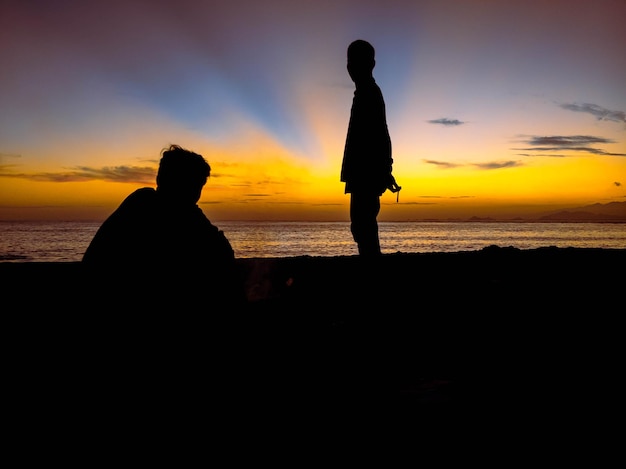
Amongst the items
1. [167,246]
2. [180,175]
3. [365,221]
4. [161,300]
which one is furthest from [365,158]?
[161,300]

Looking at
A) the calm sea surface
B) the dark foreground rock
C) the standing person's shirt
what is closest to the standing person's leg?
the standing person's shirt

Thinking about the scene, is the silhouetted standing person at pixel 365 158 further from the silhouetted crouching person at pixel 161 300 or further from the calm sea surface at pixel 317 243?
the calm sea surface at pixel 317 243

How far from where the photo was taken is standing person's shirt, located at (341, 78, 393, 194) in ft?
18.7

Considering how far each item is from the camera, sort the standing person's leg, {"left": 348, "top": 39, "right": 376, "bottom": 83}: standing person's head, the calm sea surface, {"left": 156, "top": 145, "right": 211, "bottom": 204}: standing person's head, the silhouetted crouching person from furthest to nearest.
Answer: the calm sea surface → the standing person's leg → {"left": 348, "top": 39, "right": 376, "bottom": 83}: standing person's head → {"left": 156, "top": 145, "right": 211, "bottom": 204}: standing person's head → the silhouetted crouching person

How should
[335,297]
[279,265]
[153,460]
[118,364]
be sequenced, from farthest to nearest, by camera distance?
[279,265], [335,297], [118,364], [153,460]

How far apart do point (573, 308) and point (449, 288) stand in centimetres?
159

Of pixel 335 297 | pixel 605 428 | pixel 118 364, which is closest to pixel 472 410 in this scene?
pixel 605 428

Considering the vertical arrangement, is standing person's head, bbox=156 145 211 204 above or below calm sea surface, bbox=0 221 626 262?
above

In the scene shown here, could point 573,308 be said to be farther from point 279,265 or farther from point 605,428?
point 279,265

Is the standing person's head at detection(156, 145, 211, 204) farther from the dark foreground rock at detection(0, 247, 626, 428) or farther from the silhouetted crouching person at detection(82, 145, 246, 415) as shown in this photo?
the dark foreground rock at detection(0, 247, 626, 428)

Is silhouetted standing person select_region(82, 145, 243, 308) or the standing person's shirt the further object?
the standing person's shirt

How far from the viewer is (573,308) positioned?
5602 mm

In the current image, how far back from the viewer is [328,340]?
481 centimetres

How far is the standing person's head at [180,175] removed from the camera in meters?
2.65
